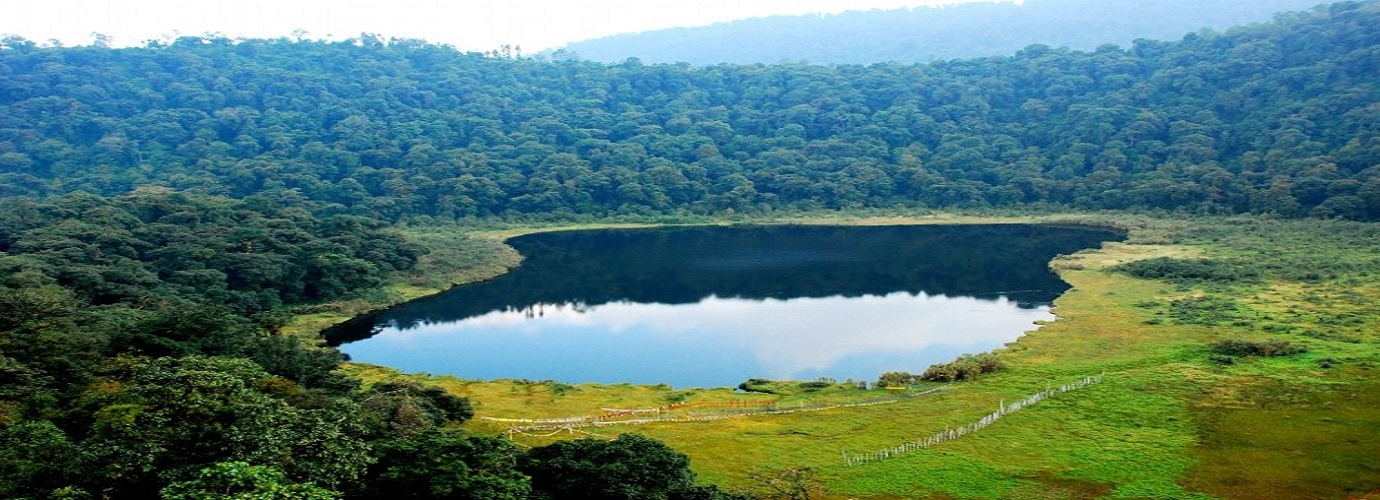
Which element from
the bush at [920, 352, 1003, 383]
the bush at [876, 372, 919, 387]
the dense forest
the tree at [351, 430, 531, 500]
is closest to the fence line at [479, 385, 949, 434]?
the bush at [876, 372, 919, 387]

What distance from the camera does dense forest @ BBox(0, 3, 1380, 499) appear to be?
21141 mm

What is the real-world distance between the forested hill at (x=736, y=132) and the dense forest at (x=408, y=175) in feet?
1.40

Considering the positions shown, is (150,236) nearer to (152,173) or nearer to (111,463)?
(111,463)

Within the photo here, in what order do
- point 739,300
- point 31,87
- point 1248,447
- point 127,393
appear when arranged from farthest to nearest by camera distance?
point 31,87, point 739,300, point 1248,447, point 127,393

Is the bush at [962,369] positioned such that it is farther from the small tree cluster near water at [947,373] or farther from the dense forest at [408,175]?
the dense forest at [408,175]

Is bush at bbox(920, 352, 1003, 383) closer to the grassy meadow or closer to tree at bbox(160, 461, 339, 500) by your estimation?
the grassy meadow

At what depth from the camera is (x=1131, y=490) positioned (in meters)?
26.5

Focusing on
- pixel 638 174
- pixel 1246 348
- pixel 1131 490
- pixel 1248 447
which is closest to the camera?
pixel 1131 490

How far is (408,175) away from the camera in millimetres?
113938

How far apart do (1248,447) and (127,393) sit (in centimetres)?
3037

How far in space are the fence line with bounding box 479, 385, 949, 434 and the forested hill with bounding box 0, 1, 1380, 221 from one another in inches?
2802

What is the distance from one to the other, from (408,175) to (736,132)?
46634 millimetres

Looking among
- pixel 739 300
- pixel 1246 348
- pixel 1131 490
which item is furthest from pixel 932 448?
pixel 739 300

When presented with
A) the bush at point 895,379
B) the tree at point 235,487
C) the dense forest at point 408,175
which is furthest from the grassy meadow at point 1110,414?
the tree at point 235,487
